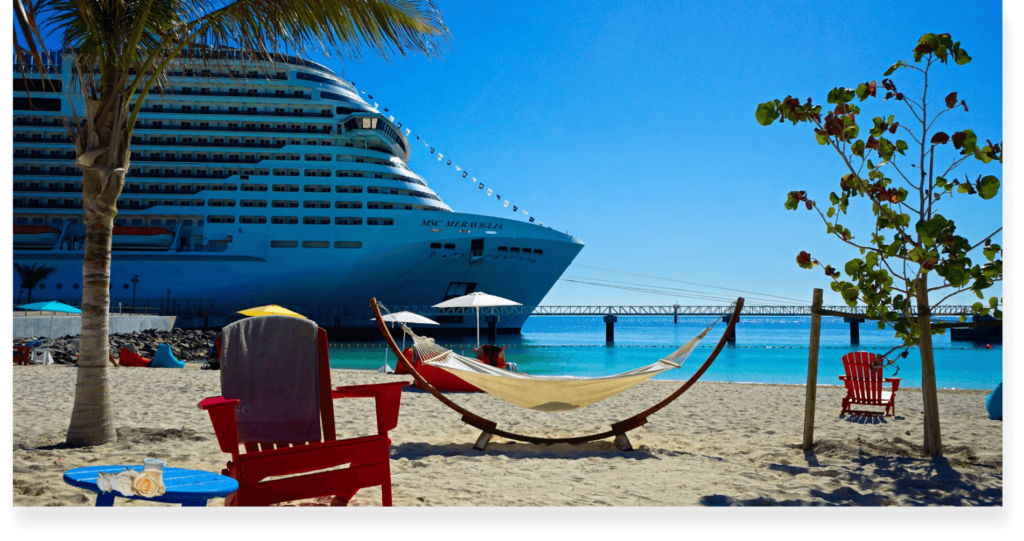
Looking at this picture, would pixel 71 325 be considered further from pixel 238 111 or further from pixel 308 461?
pixel 308 461

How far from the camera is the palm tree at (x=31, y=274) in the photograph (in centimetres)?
2622

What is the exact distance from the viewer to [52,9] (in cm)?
355

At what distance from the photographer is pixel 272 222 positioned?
26109 mm

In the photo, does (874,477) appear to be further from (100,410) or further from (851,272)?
(100,410)

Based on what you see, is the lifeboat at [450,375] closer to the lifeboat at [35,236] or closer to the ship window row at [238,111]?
the ship window row at [238,111]

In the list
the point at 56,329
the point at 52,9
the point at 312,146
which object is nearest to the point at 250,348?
the point at 52,9

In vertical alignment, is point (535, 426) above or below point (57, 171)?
below

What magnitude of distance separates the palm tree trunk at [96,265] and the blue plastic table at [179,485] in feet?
7.18

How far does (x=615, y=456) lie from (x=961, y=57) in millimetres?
2708

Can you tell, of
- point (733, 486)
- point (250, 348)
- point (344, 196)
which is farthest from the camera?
point (344, 196)

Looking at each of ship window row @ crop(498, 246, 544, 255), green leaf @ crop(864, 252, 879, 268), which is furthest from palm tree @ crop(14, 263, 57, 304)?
green leaf @ crop(864, 252, 879, 268)

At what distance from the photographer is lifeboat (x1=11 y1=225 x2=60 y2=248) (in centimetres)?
2706

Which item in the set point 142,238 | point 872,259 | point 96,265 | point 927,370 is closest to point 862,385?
point 927,370
